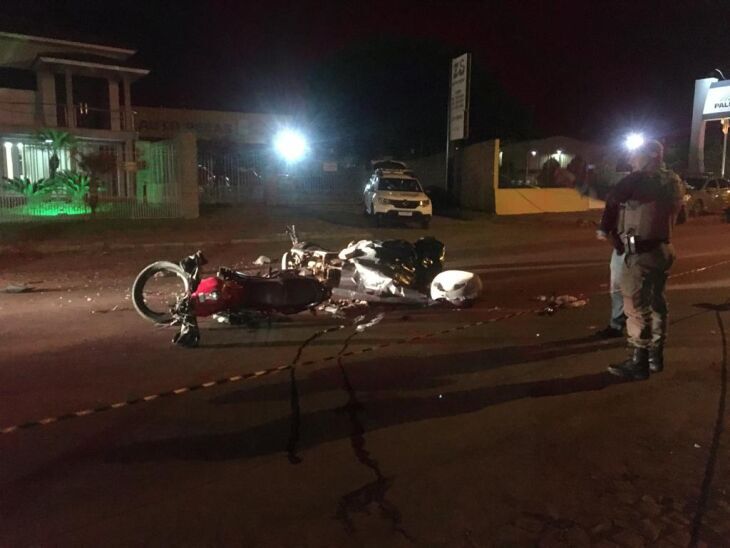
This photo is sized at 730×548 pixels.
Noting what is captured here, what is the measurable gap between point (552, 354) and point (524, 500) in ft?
10.9

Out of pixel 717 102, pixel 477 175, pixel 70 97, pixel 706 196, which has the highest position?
pixel 717 102

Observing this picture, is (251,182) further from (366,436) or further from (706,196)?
(366,436)

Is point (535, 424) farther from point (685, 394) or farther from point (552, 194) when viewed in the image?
point (552, 194)

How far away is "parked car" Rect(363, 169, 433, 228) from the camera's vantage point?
22453mm

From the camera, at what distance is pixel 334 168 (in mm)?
32062

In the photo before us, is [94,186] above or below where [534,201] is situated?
above

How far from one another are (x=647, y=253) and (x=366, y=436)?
3.11 meters

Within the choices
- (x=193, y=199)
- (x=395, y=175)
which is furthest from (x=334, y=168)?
(x=193, y=199)

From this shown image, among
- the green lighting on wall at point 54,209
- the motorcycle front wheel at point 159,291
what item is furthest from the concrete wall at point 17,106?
the motorcycle front wheel at point 159,291

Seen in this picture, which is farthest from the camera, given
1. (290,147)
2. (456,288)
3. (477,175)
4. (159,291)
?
(290,147)

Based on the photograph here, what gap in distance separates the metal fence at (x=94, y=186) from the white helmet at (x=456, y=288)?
13752 mm

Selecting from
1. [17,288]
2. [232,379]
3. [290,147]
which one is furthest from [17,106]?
[232,379]

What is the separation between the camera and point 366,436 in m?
5.07

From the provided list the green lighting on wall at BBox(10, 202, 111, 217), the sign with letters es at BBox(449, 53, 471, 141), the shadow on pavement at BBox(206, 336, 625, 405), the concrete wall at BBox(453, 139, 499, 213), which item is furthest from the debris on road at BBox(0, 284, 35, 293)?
the concrete wall at BBox(453, 139, 499, 213)
